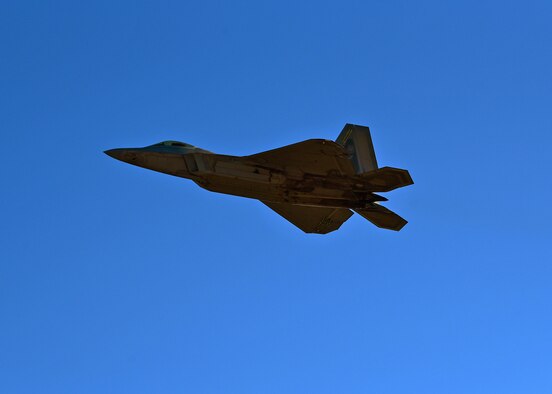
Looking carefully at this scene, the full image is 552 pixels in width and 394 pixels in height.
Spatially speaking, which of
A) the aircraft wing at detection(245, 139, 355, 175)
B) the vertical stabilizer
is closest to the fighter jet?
the aircraft wing at detection(245, 139, 355, 175)

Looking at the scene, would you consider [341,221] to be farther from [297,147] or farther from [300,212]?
[297,147]

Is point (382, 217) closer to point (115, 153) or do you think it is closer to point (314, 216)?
point (314, 216)

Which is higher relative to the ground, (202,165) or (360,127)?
(360,127)

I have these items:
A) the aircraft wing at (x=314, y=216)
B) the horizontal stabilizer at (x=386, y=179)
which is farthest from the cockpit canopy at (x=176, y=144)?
the horizontal stabilizer at (x=386, y=179)

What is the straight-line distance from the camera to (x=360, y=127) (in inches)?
1918

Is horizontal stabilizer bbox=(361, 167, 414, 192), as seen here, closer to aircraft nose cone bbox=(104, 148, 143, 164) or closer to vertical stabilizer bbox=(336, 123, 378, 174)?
vertical stabilizer bbox=(336, 123, 378, 174)

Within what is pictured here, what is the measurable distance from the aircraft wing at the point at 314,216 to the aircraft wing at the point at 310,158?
4444mm

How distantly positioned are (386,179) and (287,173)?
443 centimetres

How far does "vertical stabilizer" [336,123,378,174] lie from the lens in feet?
158

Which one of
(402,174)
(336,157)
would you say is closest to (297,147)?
(336,157)

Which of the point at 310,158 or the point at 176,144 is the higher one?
the point at 310,158

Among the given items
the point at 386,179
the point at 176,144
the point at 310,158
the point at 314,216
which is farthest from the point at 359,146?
the point at 176,144

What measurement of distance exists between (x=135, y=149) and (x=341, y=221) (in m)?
11.1

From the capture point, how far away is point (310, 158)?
4562 centimetres
